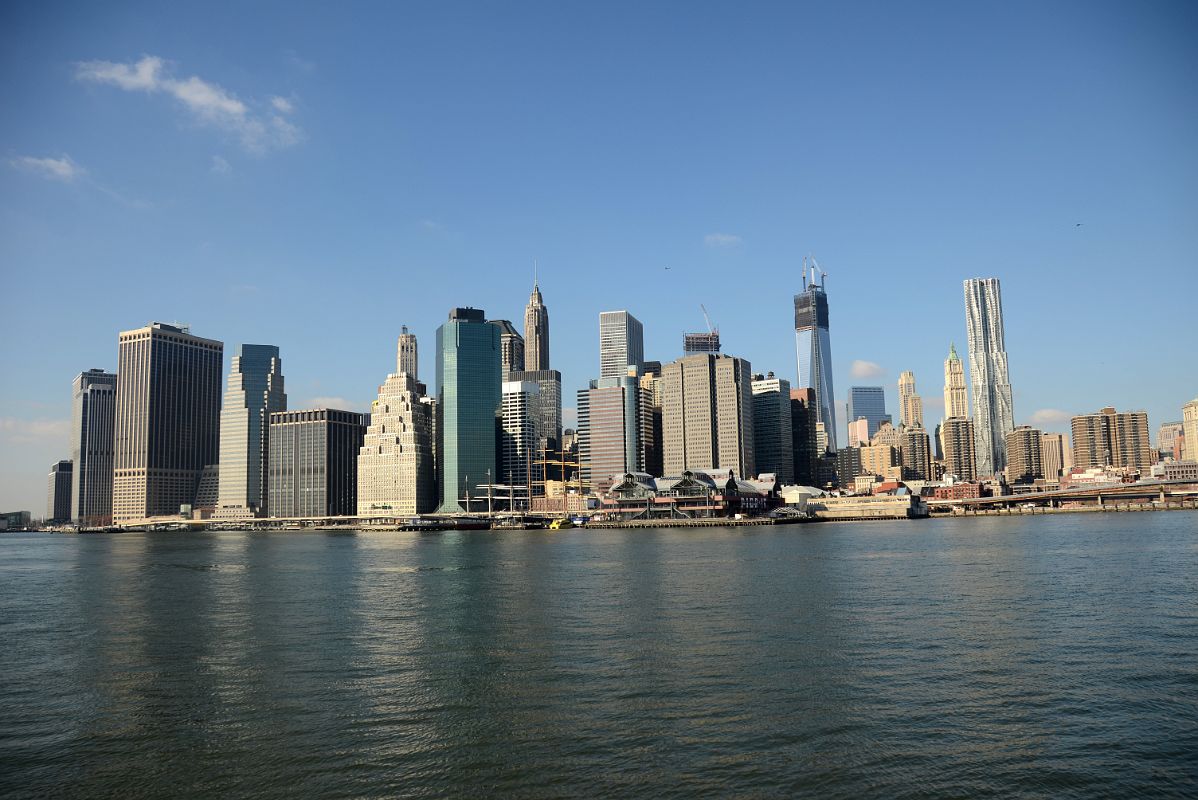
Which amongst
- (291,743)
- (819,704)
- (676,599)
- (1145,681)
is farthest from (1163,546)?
(291,743)

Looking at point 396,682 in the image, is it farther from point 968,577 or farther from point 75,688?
point 968,577

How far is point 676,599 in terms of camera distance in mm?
71312

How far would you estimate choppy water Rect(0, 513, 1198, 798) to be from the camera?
94.9 ft

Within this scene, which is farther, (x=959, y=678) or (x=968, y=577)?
(x=968, y=577)

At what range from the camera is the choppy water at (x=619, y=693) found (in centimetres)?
2894

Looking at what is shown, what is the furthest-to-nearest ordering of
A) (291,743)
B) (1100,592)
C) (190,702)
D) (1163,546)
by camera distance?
1. (1163,546)
2. (1100,592)
3. (190,702)
4. (291,743)

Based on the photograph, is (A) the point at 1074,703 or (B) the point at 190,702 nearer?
(A) the point at 1074,703

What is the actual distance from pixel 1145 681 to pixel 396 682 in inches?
1296

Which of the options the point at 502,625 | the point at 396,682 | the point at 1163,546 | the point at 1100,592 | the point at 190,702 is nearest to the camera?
the point at 190,702

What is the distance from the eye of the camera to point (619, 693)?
38500 mm

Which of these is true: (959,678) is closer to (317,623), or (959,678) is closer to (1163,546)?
(317,623)

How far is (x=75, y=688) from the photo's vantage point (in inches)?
1641

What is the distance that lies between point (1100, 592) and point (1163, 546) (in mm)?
60302

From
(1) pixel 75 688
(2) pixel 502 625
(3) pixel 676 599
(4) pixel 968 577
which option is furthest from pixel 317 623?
(4) pixel 968 577
